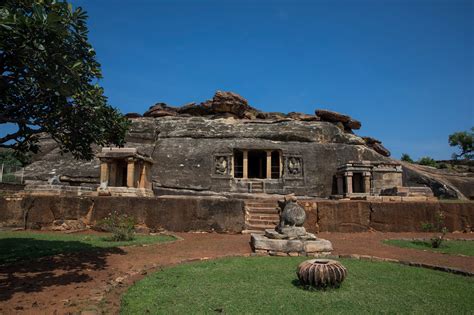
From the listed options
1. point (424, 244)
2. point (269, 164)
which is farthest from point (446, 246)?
point (269, 164)

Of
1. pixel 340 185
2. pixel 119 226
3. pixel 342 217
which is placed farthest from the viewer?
pixel 340 185

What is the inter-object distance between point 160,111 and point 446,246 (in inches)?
1155

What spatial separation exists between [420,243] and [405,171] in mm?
18481

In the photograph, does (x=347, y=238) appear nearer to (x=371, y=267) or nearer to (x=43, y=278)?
(x=371, y=267)

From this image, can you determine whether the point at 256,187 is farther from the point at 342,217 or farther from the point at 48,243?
the point at 48,243

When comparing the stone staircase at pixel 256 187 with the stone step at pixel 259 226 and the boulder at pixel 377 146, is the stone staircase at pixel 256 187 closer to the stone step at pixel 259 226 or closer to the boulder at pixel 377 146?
the stone step at pixel 259 226

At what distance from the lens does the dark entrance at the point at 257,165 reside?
27506mm

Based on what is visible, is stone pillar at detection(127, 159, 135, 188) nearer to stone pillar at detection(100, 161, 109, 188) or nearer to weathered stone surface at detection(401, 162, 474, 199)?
stone pillar at detection(100, 161, 109, 188)

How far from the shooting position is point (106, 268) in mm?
6074

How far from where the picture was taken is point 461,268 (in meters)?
6.22

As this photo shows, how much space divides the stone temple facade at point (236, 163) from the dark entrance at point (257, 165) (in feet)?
0.28

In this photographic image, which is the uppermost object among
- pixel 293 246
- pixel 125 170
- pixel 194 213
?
pixel 125 170

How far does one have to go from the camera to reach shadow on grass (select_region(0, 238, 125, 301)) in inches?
198

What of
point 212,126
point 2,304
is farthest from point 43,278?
point 212,126
